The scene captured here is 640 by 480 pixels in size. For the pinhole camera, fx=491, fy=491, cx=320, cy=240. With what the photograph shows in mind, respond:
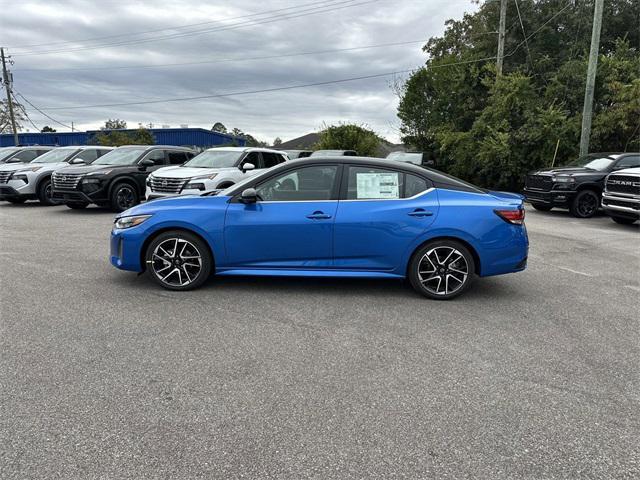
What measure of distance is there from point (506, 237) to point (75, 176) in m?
10.6

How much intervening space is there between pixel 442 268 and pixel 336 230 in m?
1.22

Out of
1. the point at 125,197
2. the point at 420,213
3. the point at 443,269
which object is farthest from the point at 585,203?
the point at 125,197

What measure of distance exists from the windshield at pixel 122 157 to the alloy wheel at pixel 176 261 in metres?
8.63

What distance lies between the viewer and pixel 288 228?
5328 mm

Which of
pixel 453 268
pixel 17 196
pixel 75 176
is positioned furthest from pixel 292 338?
pixel 17 196

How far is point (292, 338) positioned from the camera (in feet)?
13.7

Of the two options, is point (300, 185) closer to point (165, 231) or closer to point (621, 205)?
point (165, 231)

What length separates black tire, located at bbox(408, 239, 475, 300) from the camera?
5.32 metres

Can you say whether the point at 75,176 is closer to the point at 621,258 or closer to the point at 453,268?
the point at 453,268

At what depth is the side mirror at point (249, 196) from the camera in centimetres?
534

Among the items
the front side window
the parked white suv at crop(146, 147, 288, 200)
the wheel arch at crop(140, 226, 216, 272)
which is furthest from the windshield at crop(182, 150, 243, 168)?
the front side window

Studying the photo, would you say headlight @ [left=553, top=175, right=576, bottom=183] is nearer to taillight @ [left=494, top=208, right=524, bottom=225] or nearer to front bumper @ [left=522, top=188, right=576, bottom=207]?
front bumper @ [left=522, top=188, right=576, bottom=207]

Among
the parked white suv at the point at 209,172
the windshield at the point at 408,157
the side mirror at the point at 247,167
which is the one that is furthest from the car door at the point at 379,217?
the windshield at the point at 408,157

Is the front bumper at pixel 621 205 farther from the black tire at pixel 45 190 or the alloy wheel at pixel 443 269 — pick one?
the black tire at pixel 45 190
